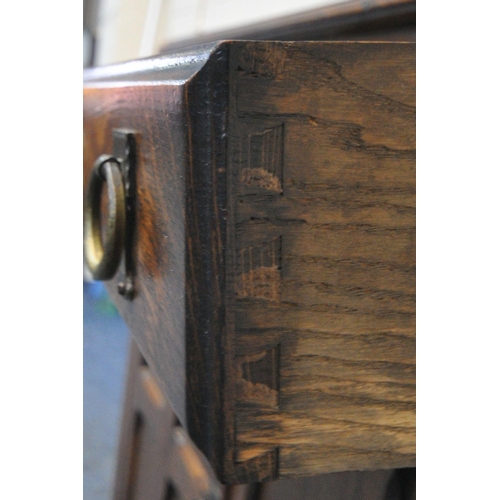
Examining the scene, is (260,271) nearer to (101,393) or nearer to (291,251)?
(291,251)

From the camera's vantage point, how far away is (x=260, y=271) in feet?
1.11

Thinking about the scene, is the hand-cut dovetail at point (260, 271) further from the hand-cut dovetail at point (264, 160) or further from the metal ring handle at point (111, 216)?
the metal ring handle at point (111, 216)

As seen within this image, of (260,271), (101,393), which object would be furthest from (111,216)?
(101,393)

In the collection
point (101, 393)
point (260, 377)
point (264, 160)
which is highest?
point (264, 160)

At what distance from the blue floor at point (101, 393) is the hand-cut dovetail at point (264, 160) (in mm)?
1262

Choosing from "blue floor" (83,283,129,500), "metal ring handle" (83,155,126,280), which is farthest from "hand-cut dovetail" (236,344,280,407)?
"blue floor" (83,283,129,500)

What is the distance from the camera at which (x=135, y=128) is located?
1.54ft

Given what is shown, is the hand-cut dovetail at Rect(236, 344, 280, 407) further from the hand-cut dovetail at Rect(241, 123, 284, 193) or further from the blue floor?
the blue floor

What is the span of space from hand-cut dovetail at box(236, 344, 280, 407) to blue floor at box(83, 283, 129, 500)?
123 centimetres

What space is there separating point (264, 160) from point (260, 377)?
11cm

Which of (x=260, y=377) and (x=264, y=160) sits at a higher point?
(x=264, y=160)
